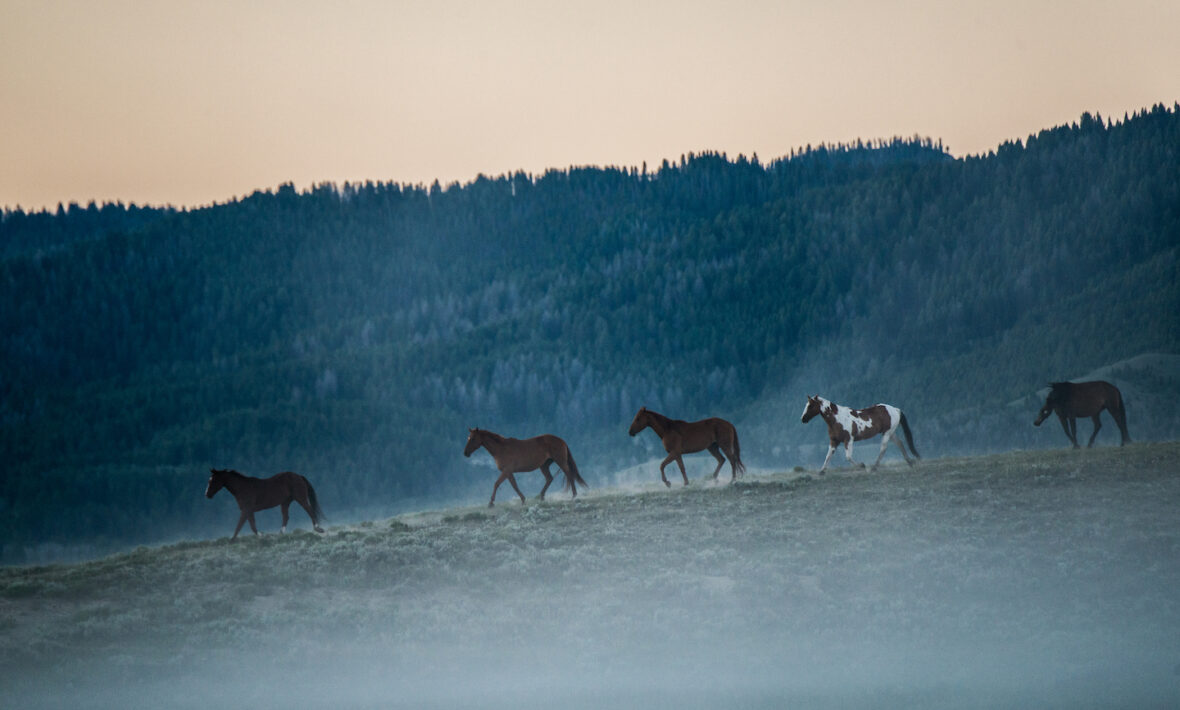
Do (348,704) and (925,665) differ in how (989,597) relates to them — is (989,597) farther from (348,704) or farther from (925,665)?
(348,704)

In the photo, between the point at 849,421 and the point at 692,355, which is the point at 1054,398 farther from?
the point at 692,355

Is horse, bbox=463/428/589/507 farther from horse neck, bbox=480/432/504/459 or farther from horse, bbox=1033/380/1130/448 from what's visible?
horse, bbox=1033/380/1130/448

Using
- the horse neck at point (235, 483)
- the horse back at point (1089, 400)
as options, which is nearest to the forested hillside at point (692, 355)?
the horse back at point (1089, 400)

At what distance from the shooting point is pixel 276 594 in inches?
1107

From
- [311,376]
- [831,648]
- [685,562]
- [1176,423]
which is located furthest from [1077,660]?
[311,376]

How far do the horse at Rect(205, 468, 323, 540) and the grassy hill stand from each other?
952 millimetres

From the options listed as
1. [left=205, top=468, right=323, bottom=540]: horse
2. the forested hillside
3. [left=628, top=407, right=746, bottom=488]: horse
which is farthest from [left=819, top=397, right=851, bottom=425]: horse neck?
Result: the forested hillside

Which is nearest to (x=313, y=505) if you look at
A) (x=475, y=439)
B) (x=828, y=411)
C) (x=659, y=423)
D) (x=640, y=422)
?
(x=475, y=439)

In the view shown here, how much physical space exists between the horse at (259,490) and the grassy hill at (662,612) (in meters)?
0.95

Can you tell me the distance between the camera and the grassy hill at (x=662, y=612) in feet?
77.7

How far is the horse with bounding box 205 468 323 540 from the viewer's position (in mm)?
32875

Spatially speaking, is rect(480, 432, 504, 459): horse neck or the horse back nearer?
rect(480, 432, 504, 459): horse neck

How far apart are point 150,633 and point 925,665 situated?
48.7 feet

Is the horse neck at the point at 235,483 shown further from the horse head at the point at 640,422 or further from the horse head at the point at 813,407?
the horse head at the point at 813,407
